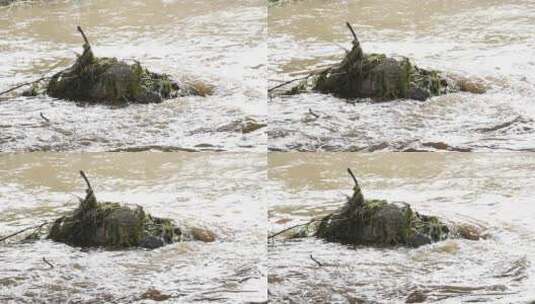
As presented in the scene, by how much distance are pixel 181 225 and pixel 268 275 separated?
1.76 feet

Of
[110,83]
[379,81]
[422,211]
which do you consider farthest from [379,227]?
[110,83]

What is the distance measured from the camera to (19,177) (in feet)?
17.7

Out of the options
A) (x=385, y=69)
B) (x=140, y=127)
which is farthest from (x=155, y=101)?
(x=385, y=69)

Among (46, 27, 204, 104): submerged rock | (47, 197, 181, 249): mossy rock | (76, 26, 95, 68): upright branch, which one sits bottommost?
(47, 197, 181, 249): mossy rock

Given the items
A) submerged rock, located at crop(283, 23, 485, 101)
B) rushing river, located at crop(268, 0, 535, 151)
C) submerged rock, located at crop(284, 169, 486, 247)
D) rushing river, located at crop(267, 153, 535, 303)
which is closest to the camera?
rushing river, located at crop(267, 153, 535, 303)

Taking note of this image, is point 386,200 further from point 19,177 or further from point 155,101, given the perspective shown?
point 19,177

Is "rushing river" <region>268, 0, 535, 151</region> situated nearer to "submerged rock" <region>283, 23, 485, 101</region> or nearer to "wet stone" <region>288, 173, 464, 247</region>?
"submerged rock" <region>283, 23, 485, 101</region>

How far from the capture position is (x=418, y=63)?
609 centimetres

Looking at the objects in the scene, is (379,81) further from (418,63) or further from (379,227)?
(379,227)

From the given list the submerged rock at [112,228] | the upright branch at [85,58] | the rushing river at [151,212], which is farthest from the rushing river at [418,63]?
the upright branch at [85,58]

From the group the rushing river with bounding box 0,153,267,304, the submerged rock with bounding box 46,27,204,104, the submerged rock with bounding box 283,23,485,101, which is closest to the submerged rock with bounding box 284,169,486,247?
the rushing river with bounding box 0,153,267,304

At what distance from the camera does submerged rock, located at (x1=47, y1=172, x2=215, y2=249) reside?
507 cm

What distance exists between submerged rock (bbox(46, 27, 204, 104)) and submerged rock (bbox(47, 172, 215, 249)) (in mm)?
834

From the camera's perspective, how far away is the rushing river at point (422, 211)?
475 centimetres
